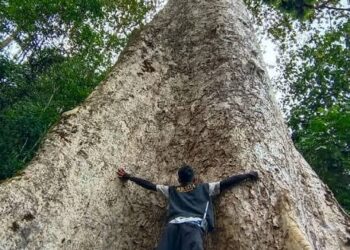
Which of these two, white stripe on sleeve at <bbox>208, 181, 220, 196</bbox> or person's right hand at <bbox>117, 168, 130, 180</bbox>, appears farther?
person's right hand at <bbox>117, 168, 130, 180</bbox>

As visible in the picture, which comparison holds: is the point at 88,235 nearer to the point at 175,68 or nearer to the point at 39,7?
the point at 175,68

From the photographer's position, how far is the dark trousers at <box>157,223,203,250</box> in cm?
383

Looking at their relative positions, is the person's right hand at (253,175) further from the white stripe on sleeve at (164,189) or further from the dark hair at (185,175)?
the white stripe on sleeve at (164,189)

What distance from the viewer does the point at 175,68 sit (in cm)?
636

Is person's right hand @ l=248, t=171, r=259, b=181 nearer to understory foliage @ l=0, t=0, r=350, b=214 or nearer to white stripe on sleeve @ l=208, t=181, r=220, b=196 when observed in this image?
white stripe on sleeve @ l=208, t=181, r=220, b=196

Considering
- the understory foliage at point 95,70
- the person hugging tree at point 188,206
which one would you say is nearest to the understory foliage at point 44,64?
the understory foliage at point 95,70

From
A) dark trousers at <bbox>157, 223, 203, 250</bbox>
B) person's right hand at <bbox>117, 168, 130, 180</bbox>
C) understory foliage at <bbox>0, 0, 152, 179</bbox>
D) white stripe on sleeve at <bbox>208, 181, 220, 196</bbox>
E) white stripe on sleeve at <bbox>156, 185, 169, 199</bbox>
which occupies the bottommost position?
dark trousers at <bbox>157, 223, 203, 250</bbox>

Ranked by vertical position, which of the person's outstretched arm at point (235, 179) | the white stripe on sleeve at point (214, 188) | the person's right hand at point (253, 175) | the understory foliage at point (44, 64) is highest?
the understory foliage at point (44, 64)

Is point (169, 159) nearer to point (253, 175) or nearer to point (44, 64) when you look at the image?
point (253, 175)

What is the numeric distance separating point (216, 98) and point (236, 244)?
200 centimetres

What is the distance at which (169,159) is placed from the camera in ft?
16.7

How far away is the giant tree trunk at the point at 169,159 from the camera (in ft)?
13.1

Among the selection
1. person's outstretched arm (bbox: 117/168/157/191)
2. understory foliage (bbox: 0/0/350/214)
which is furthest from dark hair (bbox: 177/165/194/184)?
understory foliage (bbox: 0/0/350/214)

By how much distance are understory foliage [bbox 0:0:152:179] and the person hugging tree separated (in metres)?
5.77
